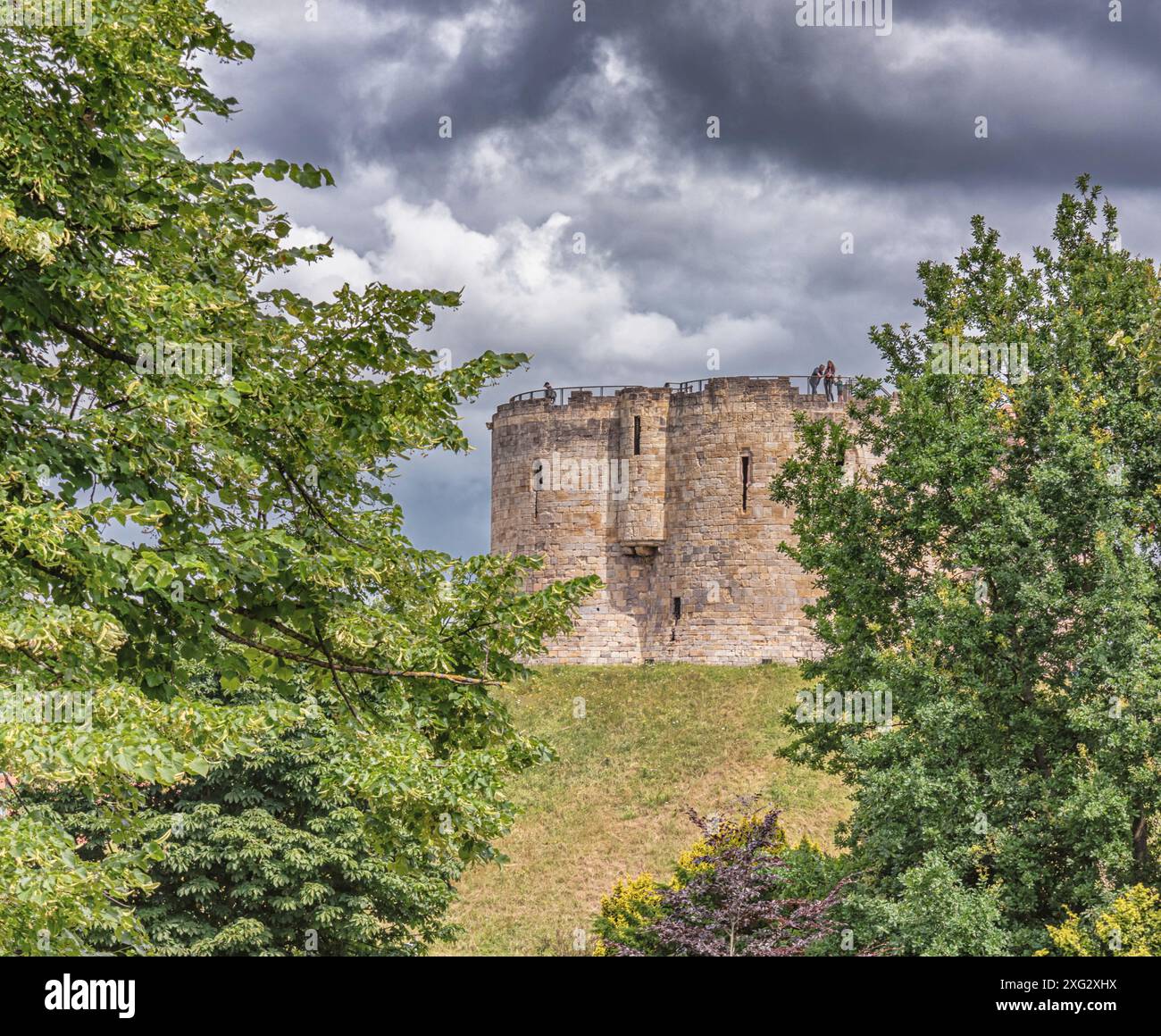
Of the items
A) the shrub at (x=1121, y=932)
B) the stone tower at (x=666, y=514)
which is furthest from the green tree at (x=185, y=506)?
the stone tower at (x=666, y=514)

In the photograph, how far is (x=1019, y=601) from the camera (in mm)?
18188

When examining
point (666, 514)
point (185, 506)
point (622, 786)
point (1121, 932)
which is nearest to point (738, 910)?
point (1121, 932)

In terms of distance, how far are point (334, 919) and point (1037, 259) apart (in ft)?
53.9

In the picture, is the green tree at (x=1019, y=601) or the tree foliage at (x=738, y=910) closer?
the green tree at (x=1019, y=601)

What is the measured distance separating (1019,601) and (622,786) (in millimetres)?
21098

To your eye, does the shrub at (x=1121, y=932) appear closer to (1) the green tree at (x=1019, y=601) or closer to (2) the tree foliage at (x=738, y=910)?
(1) the green tree at (x=1019, y=601)

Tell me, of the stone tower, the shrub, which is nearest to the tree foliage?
the shrub

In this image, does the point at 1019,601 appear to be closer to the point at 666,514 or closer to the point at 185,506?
the point at 185,506

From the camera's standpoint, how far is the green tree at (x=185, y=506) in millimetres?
8141

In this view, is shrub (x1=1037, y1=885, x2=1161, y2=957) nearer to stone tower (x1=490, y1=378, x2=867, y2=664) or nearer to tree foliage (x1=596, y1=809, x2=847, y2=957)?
tree foliage (x1=596, y1=809, x2=847, y2=957)

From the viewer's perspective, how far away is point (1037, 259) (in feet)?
70.7

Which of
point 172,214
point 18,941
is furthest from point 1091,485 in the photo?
point 18,941

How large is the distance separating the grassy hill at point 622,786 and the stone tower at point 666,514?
1346mm
